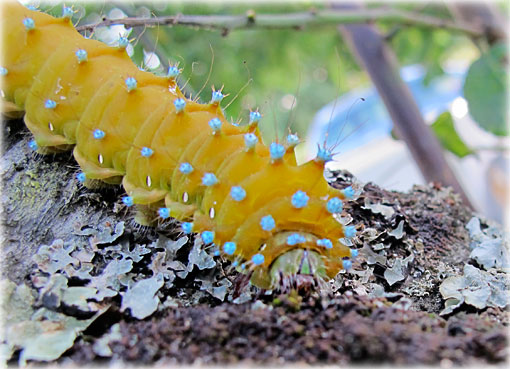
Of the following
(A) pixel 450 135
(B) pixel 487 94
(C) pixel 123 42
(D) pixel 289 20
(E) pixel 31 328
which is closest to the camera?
(E) pixel 31 328

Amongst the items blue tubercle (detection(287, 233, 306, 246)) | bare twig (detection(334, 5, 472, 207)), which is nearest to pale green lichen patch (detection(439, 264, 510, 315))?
blue tubercle (detection(287, 233, 306, 246))

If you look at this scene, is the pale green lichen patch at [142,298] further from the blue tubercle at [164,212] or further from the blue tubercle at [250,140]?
the blue tubercle at [250,140]

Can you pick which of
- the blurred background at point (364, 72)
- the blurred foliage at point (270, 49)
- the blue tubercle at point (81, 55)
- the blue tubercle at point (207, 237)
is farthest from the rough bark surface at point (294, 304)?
the blurred foliage at point (270, 49)

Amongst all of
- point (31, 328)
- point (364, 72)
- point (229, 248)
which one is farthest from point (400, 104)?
point (31, 328)

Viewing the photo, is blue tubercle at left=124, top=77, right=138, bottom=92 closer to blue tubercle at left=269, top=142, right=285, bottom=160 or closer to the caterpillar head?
blue tubercle at left=269, top=142, right=285, bottom=160

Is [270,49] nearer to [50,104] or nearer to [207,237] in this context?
[50,104]

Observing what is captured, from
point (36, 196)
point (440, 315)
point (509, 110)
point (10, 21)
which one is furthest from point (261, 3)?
point (440, 315)
